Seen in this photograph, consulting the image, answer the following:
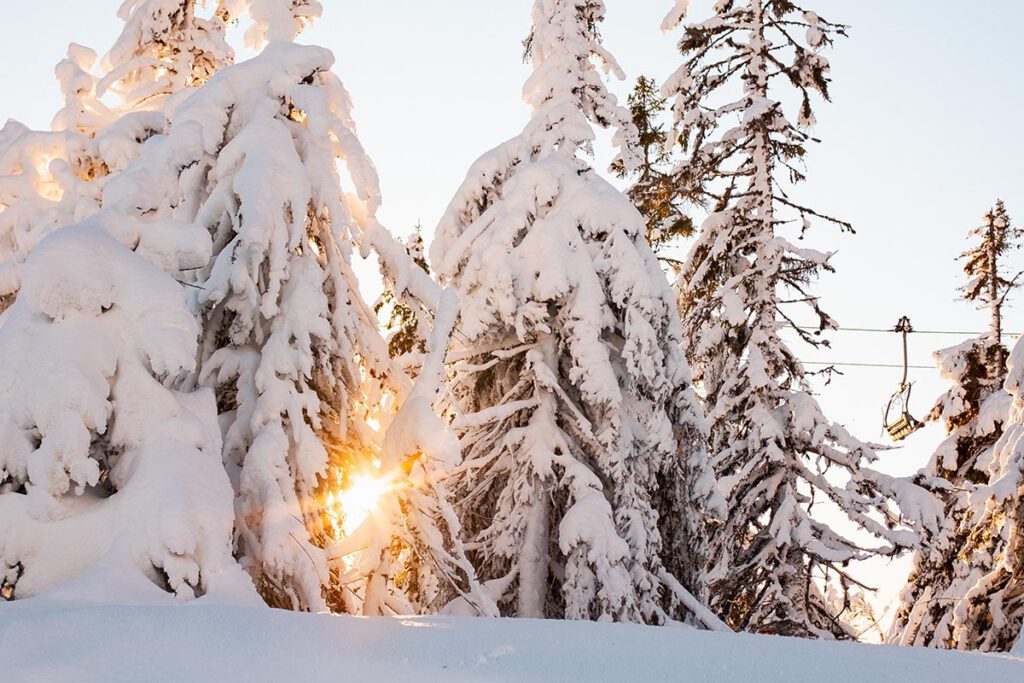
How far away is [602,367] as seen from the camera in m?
11.4

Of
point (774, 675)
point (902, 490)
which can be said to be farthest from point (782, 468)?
point (774, 675)

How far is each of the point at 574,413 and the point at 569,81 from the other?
241 inches

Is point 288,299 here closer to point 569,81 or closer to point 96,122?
point 96,122

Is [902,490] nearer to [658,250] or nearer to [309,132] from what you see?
[658,250]

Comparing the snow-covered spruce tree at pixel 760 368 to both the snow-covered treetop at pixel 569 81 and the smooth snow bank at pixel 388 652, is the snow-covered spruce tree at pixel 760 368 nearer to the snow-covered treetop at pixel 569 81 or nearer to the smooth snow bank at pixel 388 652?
the snow-covered treetop at pixel 569 81

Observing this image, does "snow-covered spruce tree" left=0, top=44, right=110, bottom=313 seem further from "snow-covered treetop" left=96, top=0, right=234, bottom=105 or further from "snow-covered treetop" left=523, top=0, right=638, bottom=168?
"snow-covered treetop" left=523, top=0, right=638, bottom=168

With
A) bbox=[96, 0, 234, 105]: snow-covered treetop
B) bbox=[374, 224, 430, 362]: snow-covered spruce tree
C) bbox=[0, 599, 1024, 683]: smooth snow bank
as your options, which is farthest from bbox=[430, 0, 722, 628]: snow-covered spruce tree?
bbox=[0, 599, 1024, 683]: smooth snow bank

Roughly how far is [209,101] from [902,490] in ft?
38.6

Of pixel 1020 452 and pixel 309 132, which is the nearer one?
pixel 309 132

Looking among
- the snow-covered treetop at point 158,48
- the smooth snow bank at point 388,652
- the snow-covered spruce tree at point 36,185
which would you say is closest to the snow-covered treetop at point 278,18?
the snow-covered spruce tree at point 36,185

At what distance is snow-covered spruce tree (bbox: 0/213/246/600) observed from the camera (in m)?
5.63

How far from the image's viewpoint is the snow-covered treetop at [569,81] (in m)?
14.2

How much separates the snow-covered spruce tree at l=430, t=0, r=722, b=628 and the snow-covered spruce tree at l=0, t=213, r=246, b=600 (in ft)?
16.4

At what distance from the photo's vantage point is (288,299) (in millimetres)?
7844
